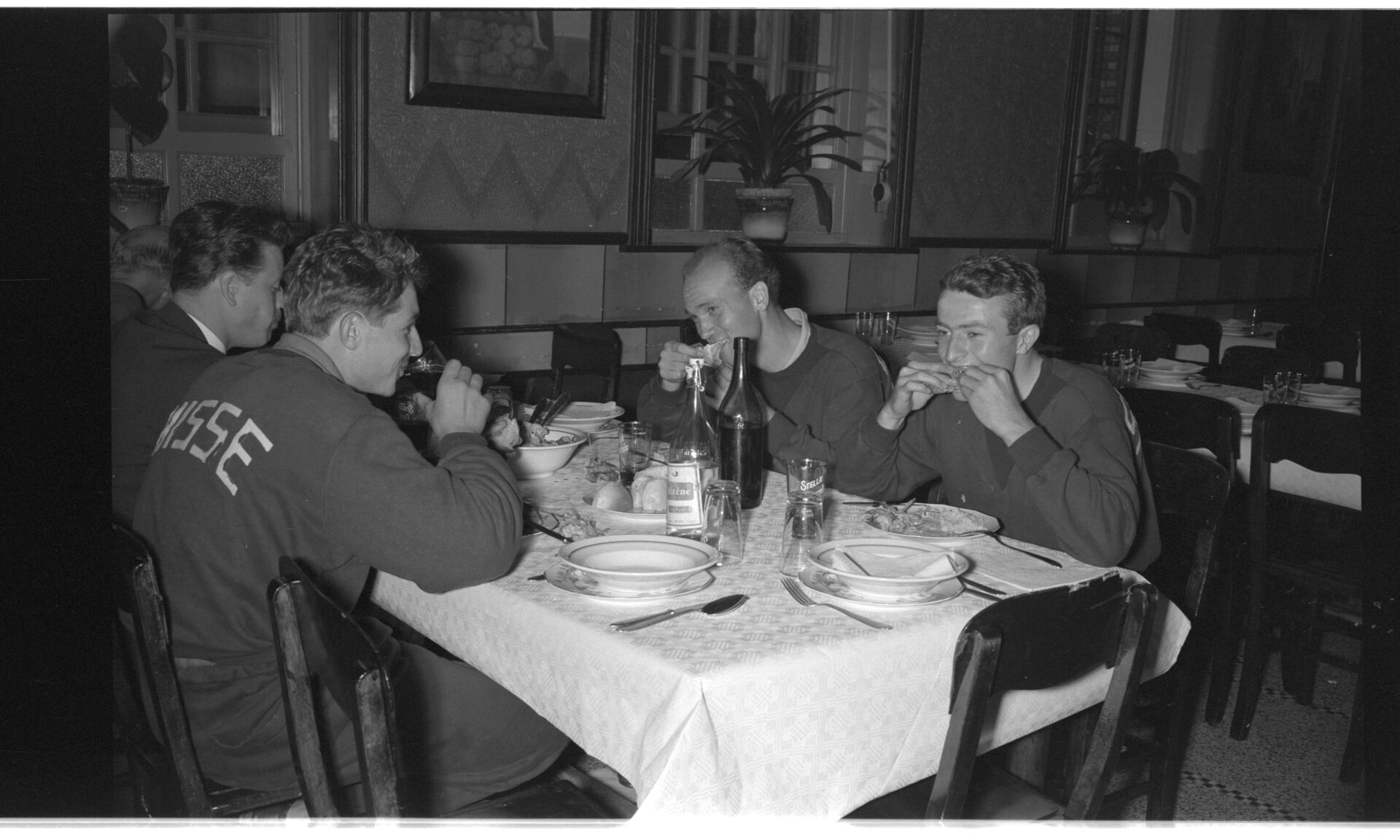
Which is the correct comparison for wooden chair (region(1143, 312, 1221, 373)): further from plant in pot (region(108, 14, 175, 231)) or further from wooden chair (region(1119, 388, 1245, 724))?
plant in pot (region(108, 14, 175, 231))

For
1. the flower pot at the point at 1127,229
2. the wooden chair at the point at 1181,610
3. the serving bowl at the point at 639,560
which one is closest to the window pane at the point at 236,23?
the serving bowl at the point at 639,560

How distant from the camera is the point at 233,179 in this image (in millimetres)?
3855

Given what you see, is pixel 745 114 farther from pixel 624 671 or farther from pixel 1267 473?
pixel 624 671

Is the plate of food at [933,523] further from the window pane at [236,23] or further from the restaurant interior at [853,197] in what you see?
the window pane at [236,23]

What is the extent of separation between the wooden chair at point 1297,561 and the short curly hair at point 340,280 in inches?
83.1

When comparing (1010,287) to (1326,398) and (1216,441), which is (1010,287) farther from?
(1326,398)

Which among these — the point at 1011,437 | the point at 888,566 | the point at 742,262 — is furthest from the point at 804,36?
the point at 888,566

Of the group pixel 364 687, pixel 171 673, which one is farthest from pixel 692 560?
pixel 171 673

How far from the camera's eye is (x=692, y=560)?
1.70m

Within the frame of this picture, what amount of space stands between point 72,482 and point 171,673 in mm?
811

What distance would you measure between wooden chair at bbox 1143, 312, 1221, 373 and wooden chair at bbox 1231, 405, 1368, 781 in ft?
7.45

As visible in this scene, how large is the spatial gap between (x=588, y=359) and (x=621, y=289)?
2.42 feet

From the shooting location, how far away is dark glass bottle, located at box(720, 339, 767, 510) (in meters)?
2.15

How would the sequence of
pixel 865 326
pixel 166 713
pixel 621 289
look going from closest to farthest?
pixel 166 713 < pixel 621 289 < pixel 865 326
